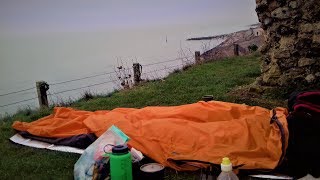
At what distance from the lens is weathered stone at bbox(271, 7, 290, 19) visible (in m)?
6.37

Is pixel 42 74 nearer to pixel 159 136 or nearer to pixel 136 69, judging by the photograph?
→ pixel 136 69

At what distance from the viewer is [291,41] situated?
6.41 metres

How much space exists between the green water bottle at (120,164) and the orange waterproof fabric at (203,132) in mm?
690

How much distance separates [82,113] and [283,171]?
2.70 metres

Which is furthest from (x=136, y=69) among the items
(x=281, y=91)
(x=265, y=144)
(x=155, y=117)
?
(x=265, y=144)

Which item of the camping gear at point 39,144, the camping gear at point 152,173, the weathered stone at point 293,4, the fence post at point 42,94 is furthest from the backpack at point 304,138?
the fence post at point 42,94

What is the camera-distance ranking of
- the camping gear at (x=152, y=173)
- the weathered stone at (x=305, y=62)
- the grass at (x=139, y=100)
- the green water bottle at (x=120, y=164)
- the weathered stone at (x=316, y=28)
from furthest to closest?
the weathered stone at (x=305, y=62) < the weathered stone at (x=316, y=28) < the grass at (x=139, y=100) < the camping gear at (x=152, y=173) < the green water bottle at (x=120, y=164)

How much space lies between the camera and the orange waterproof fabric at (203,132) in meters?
3.64

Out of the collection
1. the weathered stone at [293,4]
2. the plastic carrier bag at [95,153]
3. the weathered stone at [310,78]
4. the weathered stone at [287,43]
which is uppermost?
the weathered stone at [293,4]

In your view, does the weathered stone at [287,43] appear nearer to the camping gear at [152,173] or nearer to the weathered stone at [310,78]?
the weathered stone at [310,78]

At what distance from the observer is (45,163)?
4266mm

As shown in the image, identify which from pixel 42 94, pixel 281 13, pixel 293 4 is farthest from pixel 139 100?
pixel 293 4

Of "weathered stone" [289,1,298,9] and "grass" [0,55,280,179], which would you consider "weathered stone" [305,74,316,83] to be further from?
"weathered stone" [289,1,298,9]

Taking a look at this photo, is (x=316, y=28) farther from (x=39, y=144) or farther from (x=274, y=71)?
(x=39, y=144)
